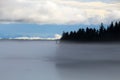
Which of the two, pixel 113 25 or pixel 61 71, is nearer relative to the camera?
pixel 61 71

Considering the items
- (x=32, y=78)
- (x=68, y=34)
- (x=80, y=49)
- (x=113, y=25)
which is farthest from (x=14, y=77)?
(x=80, y=49)

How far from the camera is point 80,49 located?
105 feet

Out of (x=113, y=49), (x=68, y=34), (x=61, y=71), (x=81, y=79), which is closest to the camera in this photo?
(x=81, y=79)

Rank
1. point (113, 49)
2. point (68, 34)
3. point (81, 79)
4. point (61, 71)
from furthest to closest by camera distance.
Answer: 1. point (113, 49)
2. point (68, 34)
3. point (61, 71)
4. point (81, 79)

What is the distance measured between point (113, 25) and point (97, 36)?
4.26 feet

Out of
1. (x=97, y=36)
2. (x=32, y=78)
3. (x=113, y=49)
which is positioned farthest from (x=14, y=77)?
(x=113, y=49)

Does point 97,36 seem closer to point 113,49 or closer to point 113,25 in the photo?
point 113,25

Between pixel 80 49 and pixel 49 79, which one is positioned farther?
pixel 80 49

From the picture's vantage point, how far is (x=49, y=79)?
11.2 meters

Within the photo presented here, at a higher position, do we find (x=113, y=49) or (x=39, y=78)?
(x=39, y=78)

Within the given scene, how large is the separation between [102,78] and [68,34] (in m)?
4.78

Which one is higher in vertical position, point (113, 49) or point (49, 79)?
point (49, 79)

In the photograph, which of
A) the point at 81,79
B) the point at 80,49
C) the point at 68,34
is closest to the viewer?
the point at 81,79

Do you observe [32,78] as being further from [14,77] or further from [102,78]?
[102,78]
